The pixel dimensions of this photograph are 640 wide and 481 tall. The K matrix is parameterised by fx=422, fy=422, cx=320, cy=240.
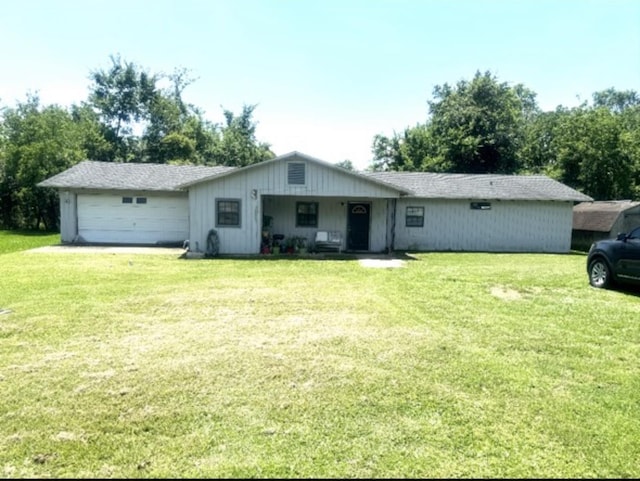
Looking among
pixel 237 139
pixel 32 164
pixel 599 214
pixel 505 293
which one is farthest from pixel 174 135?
pixel 505 293

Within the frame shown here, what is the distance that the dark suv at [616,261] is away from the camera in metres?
8.51

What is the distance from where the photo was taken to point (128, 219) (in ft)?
58.4

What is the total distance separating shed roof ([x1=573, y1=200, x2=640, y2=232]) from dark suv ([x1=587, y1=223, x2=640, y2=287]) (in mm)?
11471

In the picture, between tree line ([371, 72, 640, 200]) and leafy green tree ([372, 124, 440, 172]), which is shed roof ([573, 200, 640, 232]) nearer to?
tree line ([371, 72, 640, 200])

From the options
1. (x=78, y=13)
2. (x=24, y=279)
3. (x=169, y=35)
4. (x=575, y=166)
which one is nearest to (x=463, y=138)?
(x=575, y=166)

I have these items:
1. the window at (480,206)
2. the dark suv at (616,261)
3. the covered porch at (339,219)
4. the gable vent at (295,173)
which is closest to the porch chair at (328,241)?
the covered porch at (339,219)

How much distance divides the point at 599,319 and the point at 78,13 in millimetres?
13224

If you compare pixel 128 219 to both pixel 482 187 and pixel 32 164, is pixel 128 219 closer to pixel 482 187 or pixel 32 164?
pixel 32 164

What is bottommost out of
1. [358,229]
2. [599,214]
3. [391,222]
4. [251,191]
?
[358,229]

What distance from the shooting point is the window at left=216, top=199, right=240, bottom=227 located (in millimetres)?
14609

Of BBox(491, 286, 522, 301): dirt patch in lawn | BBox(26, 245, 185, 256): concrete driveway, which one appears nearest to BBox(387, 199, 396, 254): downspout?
BBox(491, 286, 522, 301): dirt patch in lawn

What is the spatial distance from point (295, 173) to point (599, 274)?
9.26 meters

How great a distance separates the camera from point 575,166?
28438 millimetres

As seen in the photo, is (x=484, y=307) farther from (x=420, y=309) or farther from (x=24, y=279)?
(x=24, y=279)
